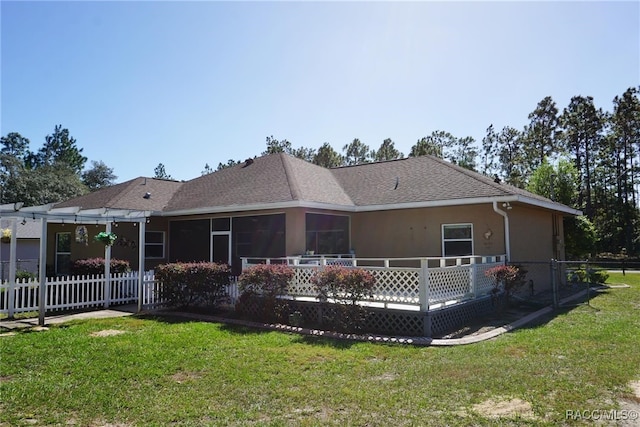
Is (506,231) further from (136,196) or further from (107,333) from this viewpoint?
(136,196)

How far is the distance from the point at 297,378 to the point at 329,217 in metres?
9.31

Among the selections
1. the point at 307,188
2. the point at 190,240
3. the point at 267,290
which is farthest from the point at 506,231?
the point at 190,240

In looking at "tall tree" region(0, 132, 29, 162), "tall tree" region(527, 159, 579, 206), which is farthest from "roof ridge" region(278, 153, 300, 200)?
"tall tree" region(0, 132, 29, 162)

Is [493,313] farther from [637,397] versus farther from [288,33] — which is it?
[288,33]

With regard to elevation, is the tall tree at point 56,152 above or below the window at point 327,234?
above

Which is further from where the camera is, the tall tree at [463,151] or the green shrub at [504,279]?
the tall tree at [463,151]

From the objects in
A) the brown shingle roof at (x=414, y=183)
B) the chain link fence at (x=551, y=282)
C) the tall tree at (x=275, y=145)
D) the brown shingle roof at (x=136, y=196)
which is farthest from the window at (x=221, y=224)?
the tall tree at (x=275, y=145)

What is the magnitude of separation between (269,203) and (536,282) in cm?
974

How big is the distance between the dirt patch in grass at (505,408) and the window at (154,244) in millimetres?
14657

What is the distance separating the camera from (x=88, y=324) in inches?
361

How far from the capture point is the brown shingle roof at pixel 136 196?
1622 centimetres

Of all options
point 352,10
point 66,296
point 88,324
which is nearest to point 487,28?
point 352,10

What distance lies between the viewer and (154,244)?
16.6 metres

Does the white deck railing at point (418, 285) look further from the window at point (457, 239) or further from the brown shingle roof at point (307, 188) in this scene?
the brown shingle roof at point (307, 188)
